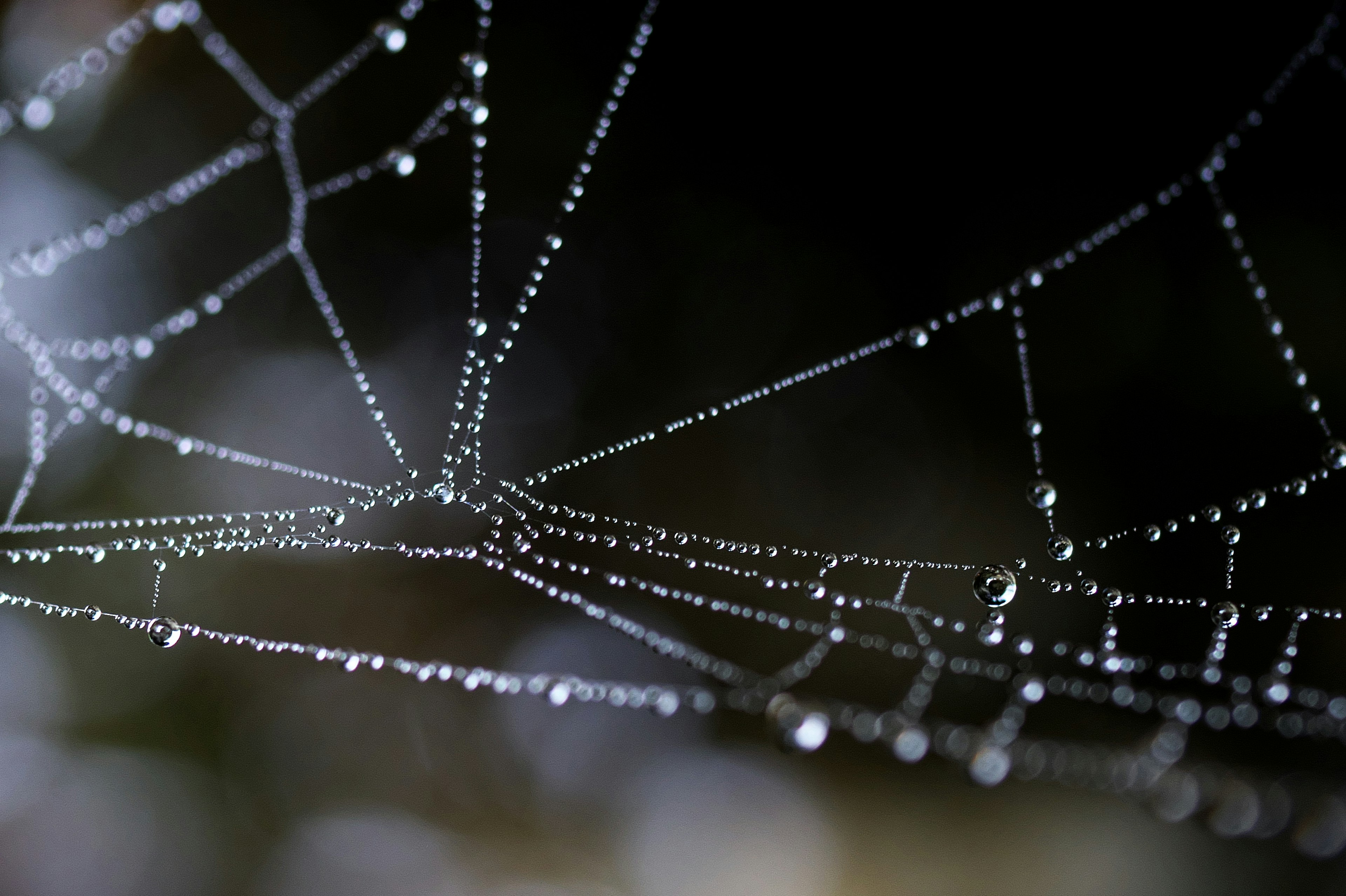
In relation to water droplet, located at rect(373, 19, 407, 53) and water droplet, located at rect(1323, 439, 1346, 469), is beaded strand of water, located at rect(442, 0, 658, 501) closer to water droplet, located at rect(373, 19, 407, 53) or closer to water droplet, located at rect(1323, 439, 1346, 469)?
water droplet, located at rect(373, 19, 407, 53)

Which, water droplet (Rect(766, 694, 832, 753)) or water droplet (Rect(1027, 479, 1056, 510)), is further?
water droplet (Rect(1027, 479, 1056, 510))

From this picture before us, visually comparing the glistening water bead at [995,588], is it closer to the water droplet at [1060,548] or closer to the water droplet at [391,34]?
the water droplet at [1060,548]

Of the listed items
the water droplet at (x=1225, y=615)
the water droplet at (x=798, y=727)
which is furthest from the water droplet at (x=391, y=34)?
the water droplet at (x=1225, y=615)

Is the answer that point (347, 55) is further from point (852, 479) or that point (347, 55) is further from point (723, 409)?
point (852, 479)

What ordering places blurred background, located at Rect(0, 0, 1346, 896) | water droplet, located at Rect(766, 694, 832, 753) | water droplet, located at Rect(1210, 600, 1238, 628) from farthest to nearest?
1. blurred background, located at Rect(0, 0, 1346, 896)
2. water droplet, located at Rect(1210, 600, 1238, 628)
3. water droplet, located at Rect(766, 694, 832, 753)

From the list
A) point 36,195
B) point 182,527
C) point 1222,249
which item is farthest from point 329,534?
point 1222,249

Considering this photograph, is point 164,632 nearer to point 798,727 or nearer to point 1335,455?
point 798,727

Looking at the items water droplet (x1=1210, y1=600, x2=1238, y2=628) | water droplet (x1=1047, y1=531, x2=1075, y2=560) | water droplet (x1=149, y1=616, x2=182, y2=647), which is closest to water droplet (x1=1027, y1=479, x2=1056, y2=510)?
water droplet (x1=1047, y1=531, x2=1075, y2=560)
